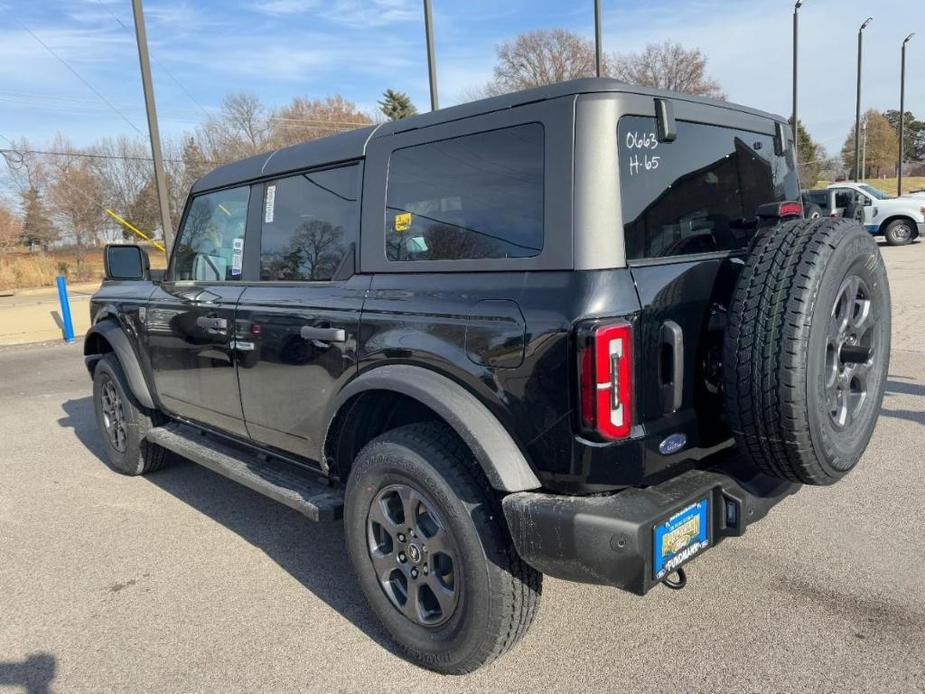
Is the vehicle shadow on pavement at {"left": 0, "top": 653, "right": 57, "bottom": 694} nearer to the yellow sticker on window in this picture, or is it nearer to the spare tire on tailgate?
the yellow sticker on window

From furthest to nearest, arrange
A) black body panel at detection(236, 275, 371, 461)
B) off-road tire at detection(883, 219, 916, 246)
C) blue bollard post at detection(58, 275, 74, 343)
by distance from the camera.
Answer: off-road tire at detection(883, 219, 916, 246), blue bollard post at detection(58, 275, 74, 343), black body panel at detection(236, 275, 371, 461)

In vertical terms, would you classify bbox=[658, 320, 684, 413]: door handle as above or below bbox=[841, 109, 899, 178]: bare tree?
below

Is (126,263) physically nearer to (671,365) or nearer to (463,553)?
(463,553)

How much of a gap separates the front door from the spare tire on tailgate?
240 cm

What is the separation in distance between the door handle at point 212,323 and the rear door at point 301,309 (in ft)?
0.54

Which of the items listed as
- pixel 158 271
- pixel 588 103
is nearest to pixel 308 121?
pixel 158 271

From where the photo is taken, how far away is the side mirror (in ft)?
15.0

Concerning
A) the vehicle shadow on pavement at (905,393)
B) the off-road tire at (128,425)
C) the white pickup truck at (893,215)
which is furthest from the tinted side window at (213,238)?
the white pickup truck at (893,215)

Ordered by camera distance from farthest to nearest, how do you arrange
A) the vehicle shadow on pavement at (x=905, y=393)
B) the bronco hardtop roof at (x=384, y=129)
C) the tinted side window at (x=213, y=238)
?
1. the vehicle shadow on pavement at (x=905, y=393)
2. the tinted side window at (x=213, y=238)
3. the bronco hardtop roof at (x=384, y=129)

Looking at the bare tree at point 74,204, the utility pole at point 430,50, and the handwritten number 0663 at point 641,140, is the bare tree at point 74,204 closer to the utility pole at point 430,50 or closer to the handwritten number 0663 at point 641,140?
the utility pole at point 430,50

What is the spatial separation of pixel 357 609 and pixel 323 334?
4.03 feet

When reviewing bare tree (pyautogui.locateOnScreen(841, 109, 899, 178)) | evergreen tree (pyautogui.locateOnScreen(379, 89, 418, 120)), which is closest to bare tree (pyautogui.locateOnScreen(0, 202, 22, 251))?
evergreen tree (pyautogui.locateOnScreen(379, 89, 418, 120))

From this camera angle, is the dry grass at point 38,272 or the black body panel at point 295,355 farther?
the dry grass at point 38,272

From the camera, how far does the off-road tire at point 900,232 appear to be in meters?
19.9
